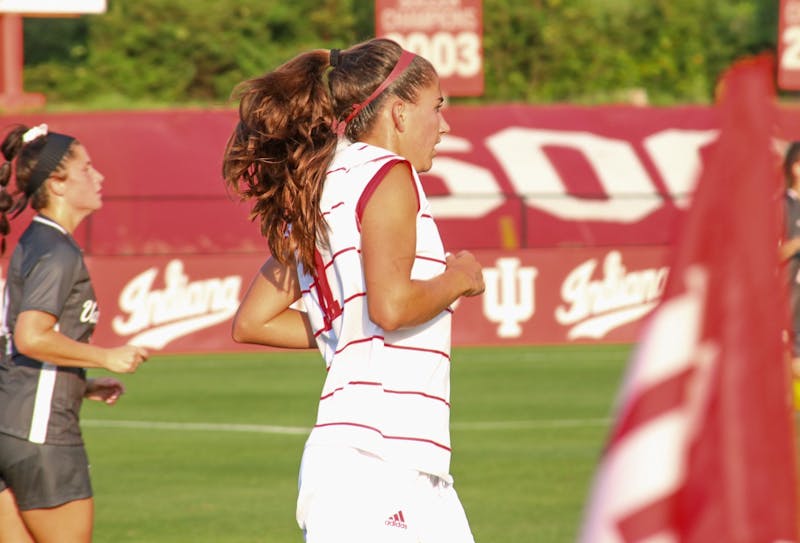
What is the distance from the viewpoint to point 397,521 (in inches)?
153

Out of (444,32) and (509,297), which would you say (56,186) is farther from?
(444,32)

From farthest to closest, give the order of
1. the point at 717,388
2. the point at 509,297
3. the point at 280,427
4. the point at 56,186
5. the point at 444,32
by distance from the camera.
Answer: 1. the point at 444,32
2. the point at 509,297
3. the point at 280,427
4. the point at 56,186
5. the point at 717,388

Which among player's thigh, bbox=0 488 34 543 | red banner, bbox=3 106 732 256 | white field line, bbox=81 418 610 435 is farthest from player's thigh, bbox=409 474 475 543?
red banner, bbox=3 106 732 256

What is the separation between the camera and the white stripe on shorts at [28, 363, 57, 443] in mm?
5438

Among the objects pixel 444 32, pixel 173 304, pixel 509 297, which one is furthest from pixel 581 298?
pixel 444 32

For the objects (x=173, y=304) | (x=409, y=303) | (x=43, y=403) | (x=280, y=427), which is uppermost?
(x=409, y=303)

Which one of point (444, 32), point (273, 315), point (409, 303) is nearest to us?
point (409, 303)

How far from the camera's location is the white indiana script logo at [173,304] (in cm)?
2000

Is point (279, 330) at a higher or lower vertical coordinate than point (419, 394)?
lower

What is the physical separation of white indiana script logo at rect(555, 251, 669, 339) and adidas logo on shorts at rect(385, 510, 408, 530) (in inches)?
681

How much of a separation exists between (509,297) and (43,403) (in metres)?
15.7

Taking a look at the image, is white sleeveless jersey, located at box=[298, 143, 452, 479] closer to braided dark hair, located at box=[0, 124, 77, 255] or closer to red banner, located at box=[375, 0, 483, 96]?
braided dark hair, located at box=[0, 124, 77, 255]

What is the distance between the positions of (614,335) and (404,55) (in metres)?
17.4

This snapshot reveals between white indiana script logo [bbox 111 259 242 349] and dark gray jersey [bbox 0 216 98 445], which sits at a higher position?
dark gray jersey [bbox 0 216 98 445]
